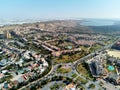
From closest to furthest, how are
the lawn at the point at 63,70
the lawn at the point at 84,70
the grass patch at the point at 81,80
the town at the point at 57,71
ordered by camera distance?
1. the town at the point at 57,71
2. the grass patch at the point at 81,80
3. the lawn at the point at 84,70
4. the lawn at the point at 63,70

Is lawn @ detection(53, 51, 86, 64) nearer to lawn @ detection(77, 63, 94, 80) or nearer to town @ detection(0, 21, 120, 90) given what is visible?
town @ detection(0, 21, 120, 90)

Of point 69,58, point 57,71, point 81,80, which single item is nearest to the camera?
point 81,80

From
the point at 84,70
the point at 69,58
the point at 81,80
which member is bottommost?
the point at 81,80

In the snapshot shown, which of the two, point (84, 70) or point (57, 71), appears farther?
point (84, 70)

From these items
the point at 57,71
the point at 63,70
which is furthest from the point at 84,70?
the point at 57,71

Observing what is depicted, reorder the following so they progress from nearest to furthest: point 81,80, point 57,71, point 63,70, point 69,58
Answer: point 81,80 → point 57,71 → point 63,70 → point 69,58

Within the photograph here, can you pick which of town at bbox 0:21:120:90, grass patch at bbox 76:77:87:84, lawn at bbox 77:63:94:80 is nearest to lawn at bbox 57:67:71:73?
town at bbox 0:21:120:90

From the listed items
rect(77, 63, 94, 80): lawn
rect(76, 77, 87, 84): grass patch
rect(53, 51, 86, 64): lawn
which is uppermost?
rect(53, 51, 86, 64): lawn

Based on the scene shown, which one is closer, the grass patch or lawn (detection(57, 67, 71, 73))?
the grass patch

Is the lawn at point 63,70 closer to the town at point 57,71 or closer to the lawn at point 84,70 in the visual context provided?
the town at point 57,71

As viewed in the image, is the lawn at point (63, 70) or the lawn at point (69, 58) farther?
the lawn at point (69, 58)

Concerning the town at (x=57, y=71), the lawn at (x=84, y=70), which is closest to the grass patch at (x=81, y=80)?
the town at (x=57, y=71)

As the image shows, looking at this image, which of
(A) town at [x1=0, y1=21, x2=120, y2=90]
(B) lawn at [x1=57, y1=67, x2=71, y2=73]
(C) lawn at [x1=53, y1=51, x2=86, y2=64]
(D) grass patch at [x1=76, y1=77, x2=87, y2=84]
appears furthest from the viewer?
(C) lawn at [x1=53, y1=51, x2=86, y2=64]

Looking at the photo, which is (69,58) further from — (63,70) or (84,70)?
(84,70)
